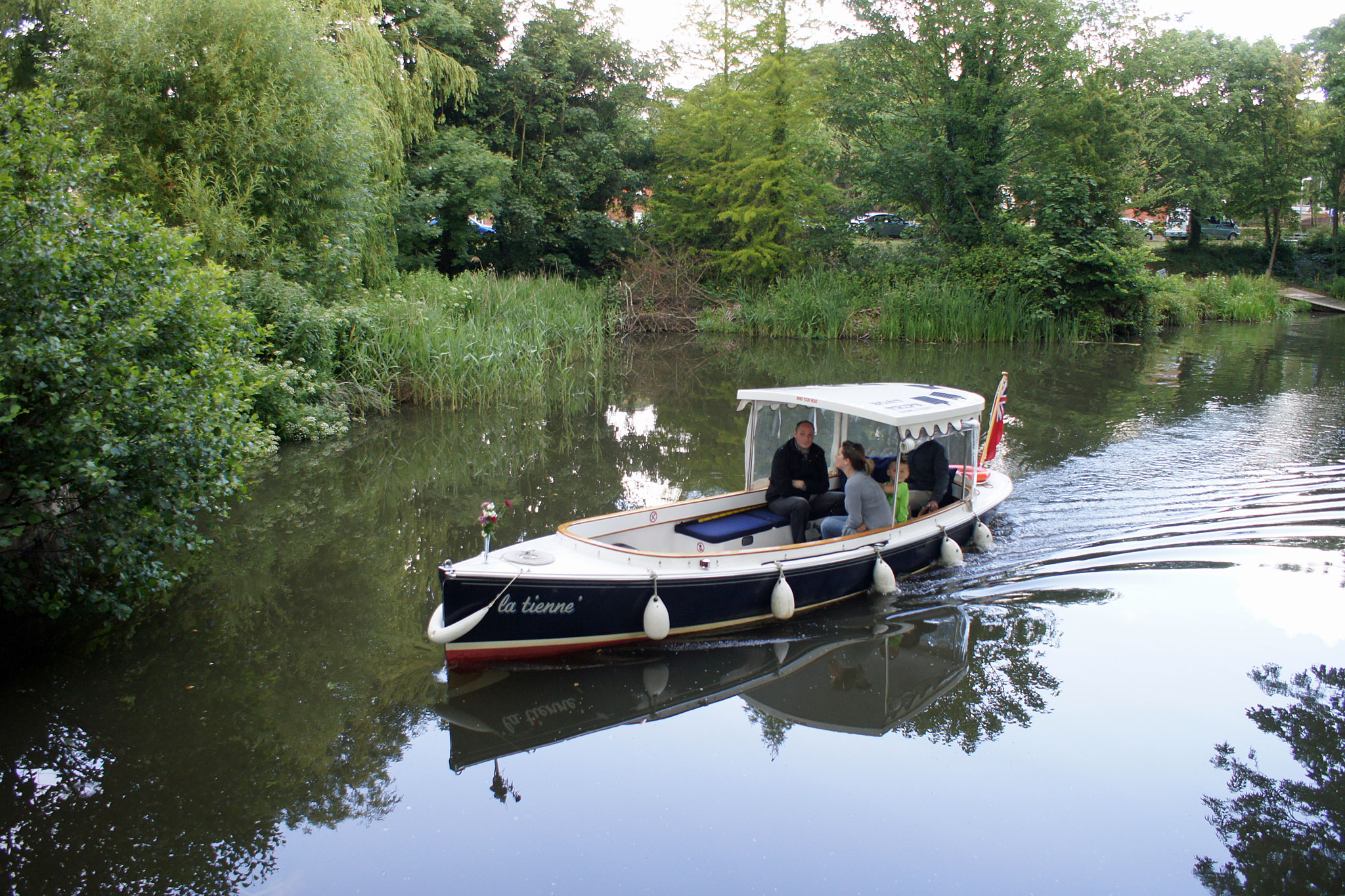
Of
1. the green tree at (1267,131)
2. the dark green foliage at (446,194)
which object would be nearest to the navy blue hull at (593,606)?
the dark green foliage at (446,194)

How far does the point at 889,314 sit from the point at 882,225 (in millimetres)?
6836

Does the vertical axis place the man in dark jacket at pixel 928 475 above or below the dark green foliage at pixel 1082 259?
below

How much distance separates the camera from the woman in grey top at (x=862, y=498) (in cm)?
713

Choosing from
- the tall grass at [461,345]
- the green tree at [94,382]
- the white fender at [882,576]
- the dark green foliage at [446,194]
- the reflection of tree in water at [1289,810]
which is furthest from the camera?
the dark green foliage at [446,194]

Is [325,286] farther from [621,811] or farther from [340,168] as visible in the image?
[621,811]

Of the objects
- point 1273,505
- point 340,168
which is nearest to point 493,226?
point 340,168

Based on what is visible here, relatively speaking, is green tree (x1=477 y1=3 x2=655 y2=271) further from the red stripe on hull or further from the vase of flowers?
the red stripe on hull

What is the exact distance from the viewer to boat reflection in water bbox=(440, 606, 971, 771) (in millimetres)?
5297

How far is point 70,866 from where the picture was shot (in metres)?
3.95

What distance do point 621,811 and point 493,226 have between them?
25.1 meters

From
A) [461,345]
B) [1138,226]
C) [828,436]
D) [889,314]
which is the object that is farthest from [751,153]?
[828,436]

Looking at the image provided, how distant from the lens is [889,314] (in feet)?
80.6

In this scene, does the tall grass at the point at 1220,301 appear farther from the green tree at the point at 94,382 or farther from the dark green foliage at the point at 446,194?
the green tree at the point at 94,382

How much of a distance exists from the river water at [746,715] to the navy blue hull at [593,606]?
0.19 m
